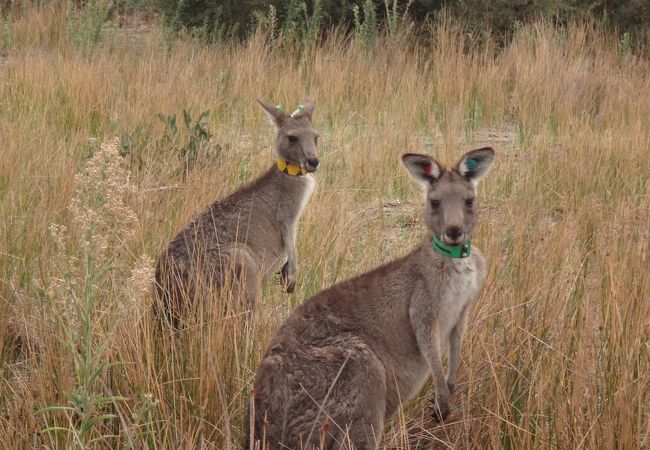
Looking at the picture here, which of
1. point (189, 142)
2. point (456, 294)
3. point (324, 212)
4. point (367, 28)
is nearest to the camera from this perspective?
A: point (456, 294)

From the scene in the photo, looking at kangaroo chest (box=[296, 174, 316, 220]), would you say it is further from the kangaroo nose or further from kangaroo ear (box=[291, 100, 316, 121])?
the kangaroo nose

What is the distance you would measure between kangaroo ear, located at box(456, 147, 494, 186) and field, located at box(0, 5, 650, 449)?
0.65 metres

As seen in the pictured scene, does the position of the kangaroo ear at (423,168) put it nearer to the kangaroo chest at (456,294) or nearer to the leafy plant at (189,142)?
the kangaroo chest at (456,294)

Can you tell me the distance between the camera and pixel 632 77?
424 inches

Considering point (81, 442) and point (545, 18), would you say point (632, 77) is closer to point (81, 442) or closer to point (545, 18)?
point (545, 18)

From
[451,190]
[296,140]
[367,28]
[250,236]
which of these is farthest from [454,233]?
[367,28]

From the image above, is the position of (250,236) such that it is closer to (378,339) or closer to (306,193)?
(306,193)

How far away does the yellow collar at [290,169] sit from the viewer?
6074mm

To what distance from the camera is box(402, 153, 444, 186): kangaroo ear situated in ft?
13.7

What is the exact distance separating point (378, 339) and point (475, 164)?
32.6 inches

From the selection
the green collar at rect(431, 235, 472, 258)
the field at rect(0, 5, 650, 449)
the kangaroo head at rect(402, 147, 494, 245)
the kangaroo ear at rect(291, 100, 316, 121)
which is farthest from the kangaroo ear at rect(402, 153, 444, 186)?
the kangaroo ear at rect(291, 100, 316, 121)

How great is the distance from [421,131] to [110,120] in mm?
2626

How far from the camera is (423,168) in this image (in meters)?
4.23

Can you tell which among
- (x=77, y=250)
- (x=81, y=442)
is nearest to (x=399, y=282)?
(x=81, y=442)
